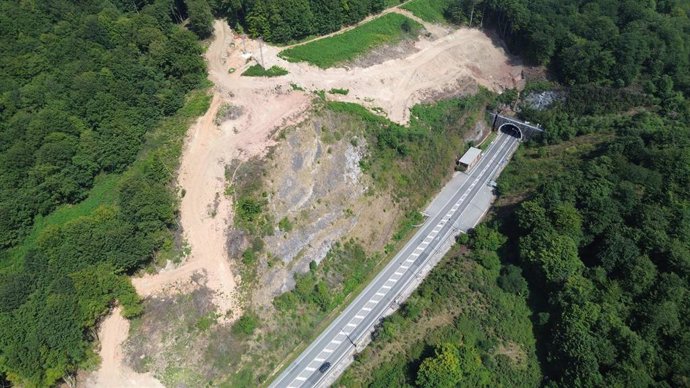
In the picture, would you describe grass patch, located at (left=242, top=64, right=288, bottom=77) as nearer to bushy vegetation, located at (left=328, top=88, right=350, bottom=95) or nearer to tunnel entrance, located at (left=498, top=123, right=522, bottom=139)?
bushy vegetation, located at (left=328, top=88, right=350, bottom=95)

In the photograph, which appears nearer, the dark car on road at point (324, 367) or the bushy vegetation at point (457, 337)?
the bushy vegetation at point (457, 337)

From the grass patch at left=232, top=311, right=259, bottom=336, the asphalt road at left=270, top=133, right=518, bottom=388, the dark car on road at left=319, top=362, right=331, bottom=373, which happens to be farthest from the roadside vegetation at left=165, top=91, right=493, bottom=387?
the dark car on road at left=319, top=362, right=331, bottom=373

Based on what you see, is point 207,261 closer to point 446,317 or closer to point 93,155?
point 93,155

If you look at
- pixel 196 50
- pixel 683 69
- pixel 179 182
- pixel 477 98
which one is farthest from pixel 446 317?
pixel 683 69

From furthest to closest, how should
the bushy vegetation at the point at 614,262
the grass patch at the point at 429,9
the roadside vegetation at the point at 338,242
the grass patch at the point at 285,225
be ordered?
1. the grass patch at the point at 429,9
2. the grass patch at the point at 285,225
3. the roadside vegetation at the point at 338,242
4. the bushy vegetation at the point at 614,262

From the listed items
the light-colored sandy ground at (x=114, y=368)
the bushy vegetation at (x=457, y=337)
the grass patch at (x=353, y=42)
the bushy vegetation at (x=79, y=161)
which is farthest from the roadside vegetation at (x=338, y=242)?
the grass patch at (x=353, y=42)

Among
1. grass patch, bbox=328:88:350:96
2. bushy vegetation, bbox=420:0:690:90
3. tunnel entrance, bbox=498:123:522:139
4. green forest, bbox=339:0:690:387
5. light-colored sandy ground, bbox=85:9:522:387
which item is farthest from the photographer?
tunnel entrance, bbox=498:123:522:139

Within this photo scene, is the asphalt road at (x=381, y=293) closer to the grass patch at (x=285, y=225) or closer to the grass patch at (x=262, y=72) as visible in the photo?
the grass patch at (x=285, y=225)
